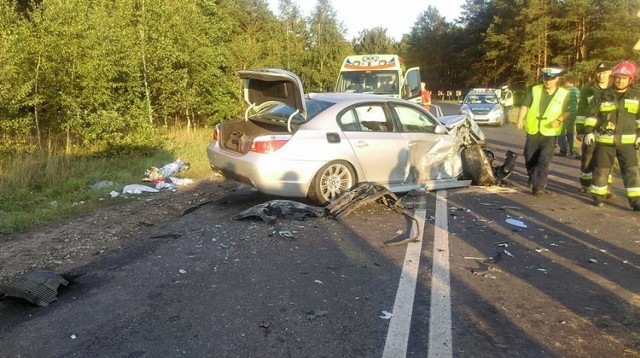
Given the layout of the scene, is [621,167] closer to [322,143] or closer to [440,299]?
[322,143]

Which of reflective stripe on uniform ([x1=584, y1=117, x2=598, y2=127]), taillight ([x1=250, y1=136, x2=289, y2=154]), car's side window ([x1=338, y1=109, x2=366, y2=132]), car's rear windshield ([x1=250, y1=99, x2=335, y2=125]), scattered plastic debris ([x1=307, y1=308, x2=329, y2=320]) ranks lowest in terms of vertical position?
scattered plastic debris ([x1=307, y1=308, x2=329, y2=320])

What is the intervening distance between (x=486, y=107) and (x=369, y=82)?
954 centimetres

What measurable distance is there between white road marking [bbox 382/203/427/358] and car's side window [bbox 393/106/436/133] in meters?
2.62

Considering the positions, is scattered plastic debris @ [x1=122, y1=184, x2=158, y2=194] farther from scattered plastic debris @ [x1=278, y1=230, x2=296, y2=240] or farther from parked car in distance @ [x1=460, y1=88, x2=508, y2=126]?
parked car in distance @ [x1=460, y1=88, x2=508, y2=126]

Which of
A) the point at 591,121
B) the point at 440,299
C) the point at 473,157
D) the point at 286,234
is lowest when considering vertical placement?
the point at 440,299

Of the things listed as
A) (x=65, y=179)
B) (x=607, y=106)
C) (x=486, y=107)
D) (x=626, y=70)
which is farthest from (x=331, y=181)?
(x=486, y=107)

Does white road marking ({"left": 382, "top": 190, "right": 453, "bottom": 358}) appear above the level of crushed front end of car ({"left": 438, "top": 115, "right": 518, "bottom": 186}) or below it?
below

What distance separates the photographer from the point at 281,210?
5.85 meters

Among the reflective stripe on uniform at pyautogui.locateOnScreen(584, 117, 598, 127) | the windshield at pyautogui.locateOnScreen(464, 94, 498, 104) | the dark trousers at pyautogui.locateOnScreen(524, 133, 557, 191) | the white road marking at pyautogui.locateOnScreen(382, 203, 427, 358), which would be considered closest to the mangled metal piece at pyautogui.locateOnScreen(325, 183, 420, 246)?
the white road marking at pyautogui.locateOnScreen(382, 203, 427, 358)

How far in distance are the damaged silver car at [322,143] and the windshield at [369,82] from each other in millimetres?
6358

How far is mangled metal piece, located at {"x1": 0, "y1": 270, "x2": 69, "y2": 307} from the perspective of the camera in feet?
11.5

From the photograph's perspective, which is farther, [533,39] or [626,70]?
[533,39]

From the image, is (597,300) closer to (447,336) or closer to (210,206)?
(447,336)

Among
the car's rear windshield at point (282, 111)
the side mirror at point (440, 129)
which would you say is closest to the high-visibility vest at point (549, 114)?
the side mirror at point (440, 129)
